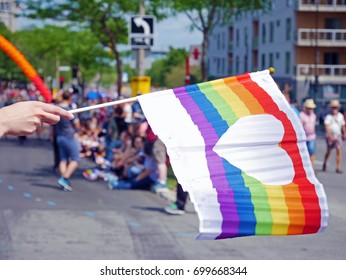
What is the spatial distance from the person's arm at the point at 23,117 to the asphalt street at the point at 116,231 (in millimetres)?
6052

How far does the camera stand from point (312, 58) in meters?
62.2

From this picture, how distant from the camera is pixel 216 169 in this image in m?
4.14

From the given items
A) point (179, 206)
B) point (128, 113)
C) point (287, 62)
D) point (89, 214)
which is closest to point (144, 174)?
point (179, 206)

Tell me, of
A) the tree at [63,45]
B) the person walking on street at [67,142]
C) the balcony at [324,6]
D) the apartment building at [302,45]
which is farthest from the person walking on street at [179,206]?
the balcony at [324,6]

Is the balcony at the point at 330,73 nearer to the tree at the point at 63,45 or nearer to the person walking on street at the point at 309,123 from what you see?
the tree at the point at 63,45

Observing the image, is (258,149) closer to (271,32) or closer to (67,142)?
(67,142)

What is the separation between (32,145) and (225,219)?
2537 cm

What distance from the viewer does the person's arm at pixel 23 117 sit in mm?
3055

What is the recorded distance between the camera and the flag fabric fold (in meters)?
4.09

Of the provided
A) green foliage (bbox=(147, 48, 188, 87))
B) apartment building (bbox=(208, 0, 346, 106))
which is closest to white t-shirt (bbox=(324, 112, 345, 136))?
apartment building (bbox=(208, 0, 346, 106))

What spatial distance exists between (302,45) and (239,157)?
57.3 metres

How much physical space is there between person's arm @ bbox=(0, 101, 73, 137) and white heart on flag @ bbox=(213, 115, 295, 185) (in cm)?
127

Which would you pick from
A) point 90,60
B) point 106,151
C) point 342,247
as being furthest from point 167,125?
point 90,60

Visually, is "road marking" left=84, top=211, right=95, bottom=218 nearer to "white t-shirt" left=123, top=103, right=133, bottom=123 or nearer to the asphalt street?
the asphalt street
